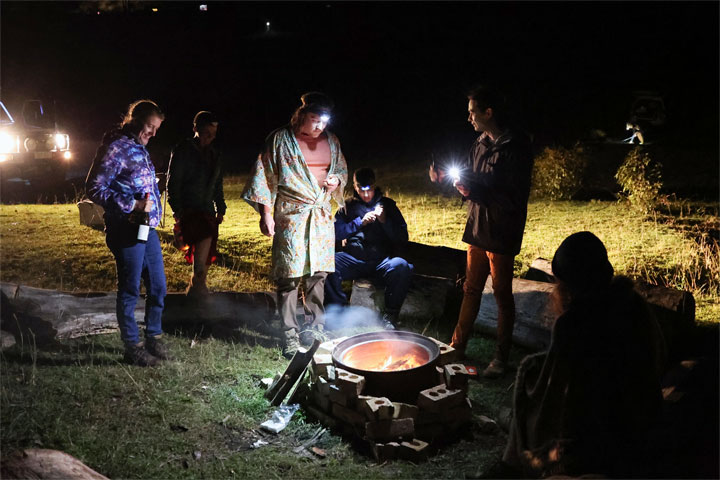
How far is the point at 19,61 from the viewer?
107ft

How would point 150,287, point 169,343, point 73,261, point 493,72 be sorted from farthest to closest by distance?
point 493,72
point 73,261
point 169,343
point 150,287

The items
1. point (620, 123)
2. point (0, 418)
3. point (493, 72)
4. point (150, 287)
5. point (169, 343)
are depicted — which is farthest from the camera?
point (493, 72)

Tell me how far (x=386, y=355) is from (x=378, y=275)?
1715 mm

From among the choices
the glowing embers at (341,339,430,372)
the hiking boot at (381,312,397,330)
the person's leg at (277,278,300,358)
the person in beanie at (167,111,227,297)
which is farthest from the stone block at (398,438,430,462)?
the person in beanie at (167,111,227,297)

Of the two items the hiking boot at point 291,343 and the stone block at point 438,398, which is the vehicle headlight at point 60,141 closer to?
the hiking boot at point 291,343

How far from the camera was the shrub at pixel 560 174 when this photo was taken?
40.8ft

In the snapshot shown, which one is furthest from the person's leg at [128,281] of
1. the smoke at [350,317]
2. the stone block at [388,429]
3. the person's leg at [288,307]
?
the stone block at [388,429]

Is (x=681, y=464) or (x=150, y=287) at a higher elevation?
(x=150, y=287)

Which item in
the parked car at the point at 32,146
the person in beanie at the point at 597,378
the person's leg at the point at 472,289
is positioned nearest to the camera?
the person in beanie at the point at 597,378

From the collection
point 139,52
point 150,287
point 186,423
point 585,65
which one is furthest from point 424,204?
point 139,52

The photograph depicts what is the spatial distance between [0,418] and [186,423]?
4.10ft

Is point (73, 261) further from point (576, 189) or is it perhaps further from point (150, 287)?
point (576, 189)

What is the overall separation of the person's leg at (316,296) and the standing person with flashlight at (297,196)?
0.4 inches

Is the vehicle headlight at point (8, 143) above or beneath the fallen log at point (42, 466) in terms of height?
above
